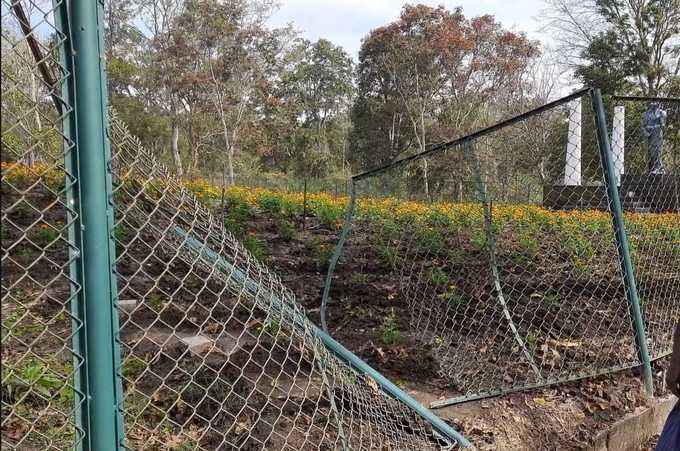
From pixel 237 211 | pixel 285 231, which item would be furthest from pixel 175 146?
pixel 285 231

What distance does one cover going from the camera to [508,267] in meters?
4.52

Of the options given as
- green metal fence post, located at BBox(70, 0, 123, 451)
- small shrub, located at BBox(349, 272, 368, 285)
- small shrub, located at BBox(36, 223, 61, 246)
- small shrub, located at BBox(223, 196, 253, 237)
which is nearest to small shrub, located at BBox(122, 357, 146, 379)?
green metal fence post, located at BBox(70, 0, 123, 451)

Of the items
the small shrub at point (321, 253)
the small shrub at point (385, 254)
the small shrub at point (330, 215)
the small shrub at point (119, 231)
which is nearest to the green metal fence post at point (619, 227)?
the small shrub at point (119, 231)

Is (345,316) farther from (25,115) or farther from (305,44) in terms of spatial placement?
(305,44)

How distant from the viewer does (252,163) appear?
27.3 meters

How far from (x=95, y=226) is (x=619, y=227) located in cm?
227

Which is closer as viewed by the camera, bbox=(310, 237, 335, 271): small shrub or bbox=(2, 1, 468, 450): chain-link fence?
bbox=(2, 1, 468, 450): chain-link fence

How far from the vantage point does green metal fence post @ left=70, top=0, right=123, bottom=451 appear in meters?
1.02

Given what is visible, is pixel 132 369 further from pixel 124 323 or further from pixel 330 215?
pixel 330 215

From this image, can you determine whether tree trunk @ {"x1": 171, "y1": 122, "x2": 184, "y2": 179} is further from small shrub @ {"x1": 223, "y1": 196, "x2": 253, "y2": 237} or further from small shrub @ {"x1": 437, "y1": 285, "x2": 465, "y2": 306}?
small shrub @ {"x1": 437, "y1": 285, "x2": 465, "y2": 306}

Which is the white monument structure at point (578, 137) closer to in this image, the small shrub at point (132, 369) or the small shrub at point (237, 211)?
the small shrub at point (132, 369)

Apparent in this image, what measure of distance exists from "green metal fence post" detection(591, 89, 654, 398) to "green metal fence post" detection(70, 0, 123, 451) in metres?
2.04

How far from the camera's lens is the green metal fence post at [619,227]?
2307 millimetres

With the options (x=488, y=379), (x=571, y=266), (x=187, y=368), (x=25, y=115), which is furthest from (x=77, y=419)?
(x=571, y=266)
